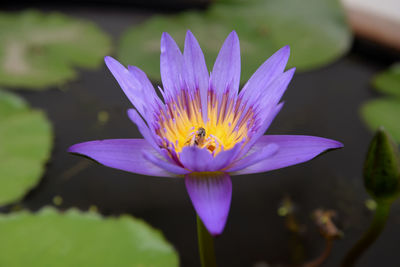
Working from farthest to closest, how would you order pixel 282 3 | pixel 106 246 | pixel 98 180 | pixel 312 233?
1. pixel 282 3
2. pixel 98 180
3. pixel 312 233
4. pixel 106 246

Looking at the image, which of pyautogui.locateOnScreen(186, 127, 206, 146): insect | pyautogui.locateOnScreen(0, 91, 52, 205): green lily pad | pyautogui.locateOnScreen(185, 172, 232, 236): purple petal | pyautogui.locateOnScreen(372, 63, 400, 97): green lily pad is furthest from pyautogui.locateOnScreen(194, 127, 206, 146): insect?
pyautogui.locateOnScreen(372, 63, 400, 97): green lily pad

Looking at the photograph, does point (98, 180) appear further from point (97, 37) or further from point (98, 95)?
point (97, 37)

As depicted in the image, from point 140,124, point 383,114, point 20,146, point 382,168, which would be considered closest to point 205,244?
point 140,124

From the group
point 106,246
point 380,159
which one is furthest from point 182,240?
point 380,159

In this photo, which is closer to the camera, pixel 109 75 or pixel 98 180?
pixel 98 180

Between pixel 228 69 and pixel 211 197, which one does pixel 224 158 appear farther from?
pixel 228 69
